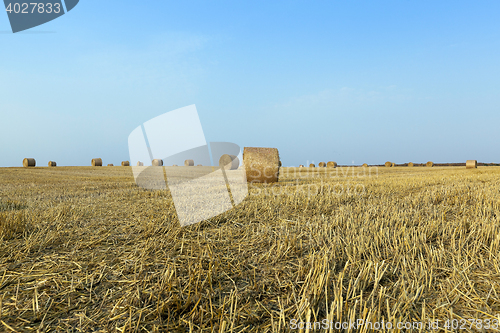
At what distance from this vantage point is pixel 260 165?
10.8 meters

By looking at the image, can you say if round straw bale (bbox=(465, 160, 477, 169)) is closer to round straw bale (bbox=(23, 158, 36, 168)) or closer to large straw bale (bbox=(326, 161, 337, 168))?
large straw bale (bbox=(326, 161, 337, 168))

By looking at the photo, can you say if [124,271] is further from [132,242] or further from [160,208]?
[160,208]

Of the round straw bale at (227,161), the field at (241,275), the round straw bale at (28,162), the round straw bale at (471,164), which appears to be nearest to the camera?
the field at (241,275)

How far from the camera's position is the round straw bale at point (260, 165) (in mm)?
10695

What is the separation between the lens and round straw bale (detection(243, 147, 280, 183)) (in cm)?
1070

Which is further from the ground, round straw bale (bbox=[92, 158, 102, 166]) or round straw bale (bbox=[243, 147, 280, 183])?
round straw bale (bbox=[92, 158, 102, 166])

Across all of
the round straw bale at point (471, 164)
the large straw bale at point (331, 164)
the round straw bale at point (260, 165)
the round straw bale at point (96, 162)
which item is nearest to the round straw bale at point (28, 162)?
the round straw bale at point (96, 162)

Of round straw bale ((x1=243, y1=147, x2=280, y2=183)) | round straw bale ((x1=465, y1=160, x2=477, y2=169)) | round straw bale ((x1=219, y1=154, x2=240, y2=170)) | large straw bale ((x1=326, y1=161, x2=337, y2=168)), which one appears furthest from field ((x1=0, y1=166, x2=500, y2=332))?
round straw bale ((x1=465, y1=160, x2=477, y2=169))

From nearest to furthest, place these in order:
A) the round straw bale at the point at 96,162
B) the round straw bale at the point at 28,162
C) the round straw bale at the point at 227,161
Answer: the round straw bale at the point at 227,161 → the round straw bale at the point at 28,162 → the round straw bale at the point at 96,162

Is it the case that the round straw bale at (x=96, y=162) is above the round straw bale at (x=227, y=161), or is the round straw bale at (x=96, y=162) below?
above

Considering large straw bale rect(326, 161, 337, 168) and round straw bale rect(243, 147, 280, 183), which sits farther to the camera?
large straw bale rect(326, 161, 337, 168)

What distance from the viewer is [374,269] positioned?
207cm

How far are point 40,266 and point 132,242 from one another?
80 cm

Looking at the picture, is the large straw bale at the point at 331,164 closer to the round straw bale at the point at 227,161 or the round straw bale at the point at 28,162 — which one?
the round straw bale at the point at 227,161
